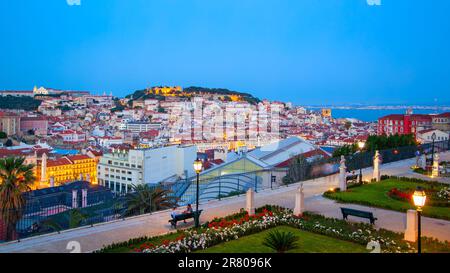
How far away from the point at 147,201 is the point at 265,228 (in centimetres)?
335

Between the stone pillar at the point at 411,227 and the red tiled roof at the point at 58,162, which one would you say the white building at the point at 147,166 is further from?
the stone pillar at the point at 411,227

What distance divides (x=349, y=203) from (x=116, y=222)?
5968 millimetres

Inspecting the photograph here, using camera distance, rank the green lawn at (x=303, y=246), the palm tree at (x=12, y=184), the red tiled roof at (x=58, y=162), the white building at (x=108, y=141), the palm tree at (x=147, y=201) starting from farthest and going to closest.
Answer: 1. the white building at (x=108, y=141)
2. the red tiled roof at (x=58, y=162)
3. the palm tree at (x=12, y=184)
4. the palm tree at (x=147, y=201)
5. the green lawn at (x=303, y=246)

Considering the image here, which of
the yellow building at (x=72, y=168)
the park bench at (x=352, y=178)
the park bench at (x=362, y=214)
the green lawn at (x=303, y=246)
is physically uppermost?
the park bench at (x=352, y=178)

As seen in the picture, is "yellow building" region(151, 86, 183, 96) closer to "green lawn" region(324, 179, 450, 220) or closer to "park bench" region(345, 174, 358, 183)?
"park bench" region(345, 174, 358, 183)

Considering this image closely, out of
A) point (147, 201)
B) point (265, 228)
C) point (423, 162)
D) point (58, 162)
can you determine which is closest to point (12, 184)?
point (147, 201)

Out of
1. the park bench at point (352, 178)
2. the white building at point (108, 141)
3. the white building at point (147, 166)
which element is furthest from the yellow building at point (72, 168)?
the park bench at point (352, 178)

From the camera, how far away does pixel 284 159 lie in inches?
1064

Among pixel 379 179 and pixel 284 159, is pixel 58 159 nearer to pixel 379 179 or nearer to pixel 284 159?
pixel 284 159

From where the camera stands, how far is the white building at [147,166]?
43.0m

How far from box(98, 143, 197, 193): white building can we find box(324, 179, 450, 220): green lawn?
29.0m

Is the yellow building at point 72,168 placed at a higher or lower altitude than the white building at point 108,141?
lower

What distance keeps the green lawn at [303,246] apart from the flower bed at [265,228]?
0.13m

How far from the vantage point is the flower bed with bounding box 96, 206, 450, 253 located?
7.57 m
